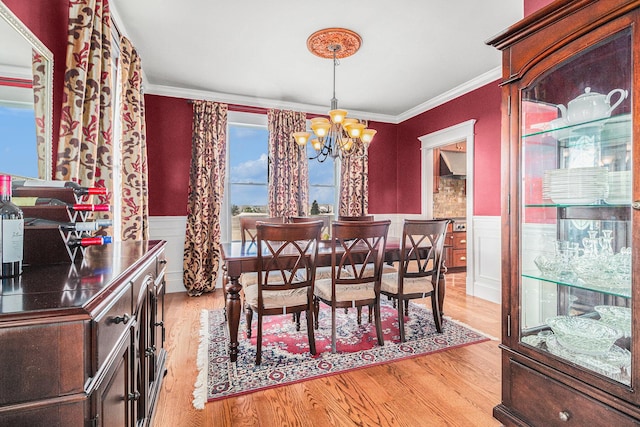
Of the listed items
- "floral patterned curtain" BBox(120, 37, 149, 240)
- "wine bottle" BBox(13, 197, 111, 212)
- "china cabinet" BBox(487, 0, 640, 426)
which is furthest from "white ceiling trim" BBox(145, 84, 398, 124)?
"china cabinet" BBox(487, 0, 640, 426)

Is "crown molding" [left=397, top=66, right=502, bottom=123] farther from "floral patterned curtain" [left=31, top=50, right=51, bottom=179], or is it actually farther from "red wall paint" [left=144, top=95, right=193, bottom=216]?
"floral patterned curtain" [left=31, top=50, right=51, bottom=179]

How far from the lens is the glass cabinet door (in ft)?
4.14

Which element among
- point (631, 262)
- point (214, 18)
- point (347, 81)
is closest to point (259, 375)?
point (631, 262)

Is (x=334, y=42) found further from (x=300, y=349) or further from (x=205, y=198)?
(x=300, y=349)

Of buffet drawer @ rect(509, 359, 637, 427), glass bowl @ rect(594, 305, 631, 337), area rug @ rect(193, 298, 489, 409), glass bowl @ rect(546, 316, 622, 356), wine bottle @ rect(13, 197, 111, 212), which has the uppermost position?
wine bottle @ rect(13, 197, 111, 212)

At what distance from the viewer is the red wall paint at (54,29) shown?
5.22ft

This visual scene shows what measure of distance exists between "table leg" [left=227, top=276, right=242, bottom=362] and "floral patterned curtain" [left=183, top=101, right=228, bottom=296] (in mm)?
2113

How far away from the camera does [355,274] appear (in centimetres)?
246

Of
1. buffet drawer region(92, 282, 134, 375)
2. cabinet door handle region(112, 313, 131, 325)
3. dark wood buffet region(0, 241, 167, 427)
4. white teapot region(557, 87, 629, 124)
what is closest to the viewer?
dark wood buffet region(0, 241, 167, 427)

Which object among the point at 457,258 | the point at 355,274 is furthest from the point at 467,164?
the point at 355,274

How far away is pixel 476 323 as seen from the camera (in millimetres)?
3068

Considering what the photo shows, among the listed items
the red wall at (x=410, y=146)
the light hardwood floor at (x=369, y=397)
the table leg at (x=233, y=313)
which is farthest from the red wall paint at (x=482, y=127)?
the table leg at (x=233, y=313)

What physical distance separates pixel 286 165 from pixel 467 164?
2496mm

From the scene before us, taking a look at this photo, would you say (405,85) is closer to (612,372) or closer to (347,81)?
(347,81)
